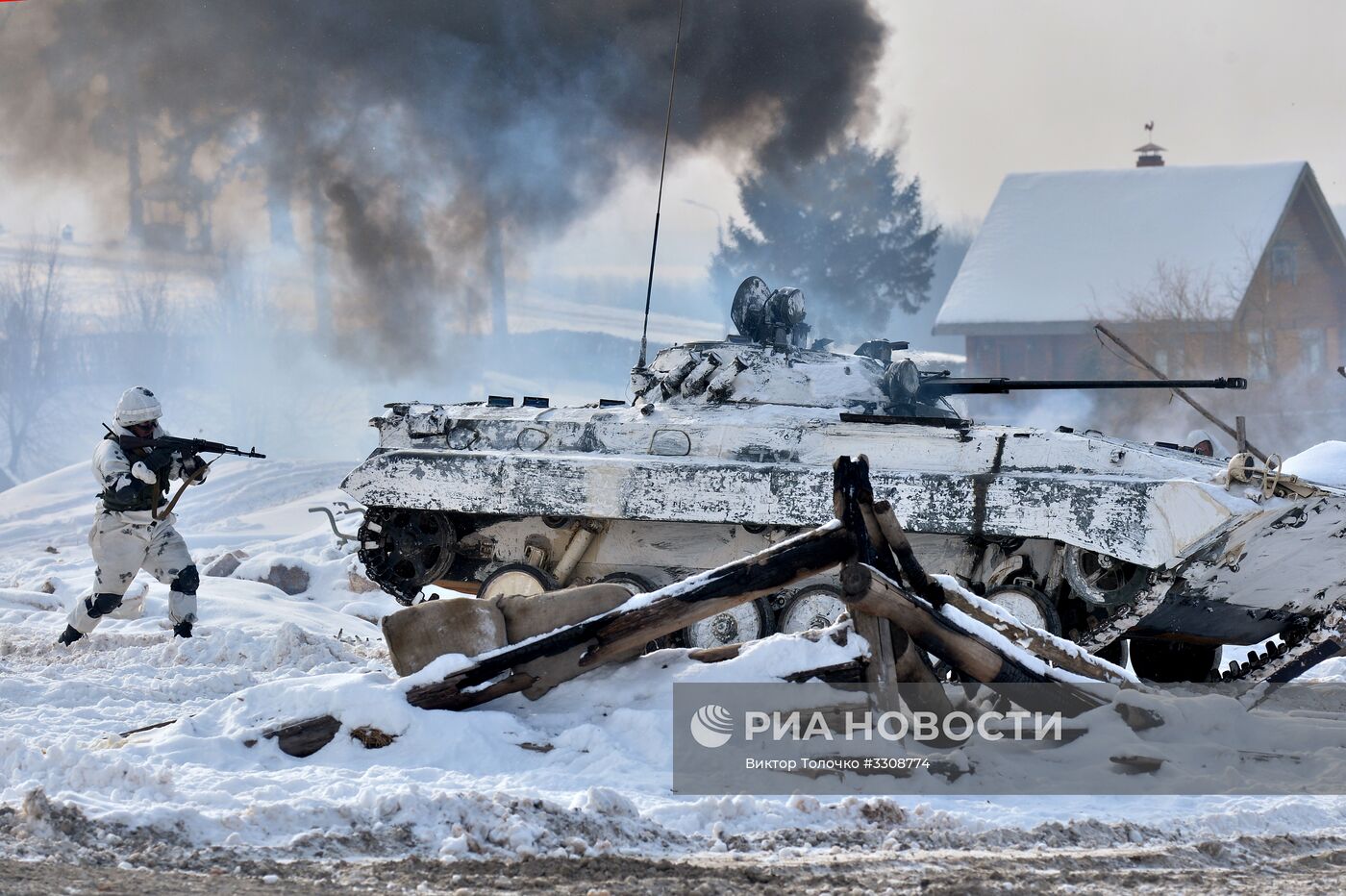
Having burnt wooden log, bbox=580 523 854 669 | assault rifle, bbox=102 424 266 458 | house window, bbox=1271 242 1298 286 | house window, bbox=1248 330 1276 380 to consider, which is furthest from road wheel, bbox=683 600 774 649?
house window, bbox=1271 242 1298 286

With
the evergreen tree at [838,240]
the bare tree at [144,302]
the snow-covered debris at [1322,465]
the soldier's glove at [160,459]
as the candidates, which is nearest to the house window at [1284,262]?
the evergreen tree at [838,240]

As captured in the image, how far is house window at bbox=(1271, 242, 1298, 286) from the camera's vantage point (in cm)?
3319

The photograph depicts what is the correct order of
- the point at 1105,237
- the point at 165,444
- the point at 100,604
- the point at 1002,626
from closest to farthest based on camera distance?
the point at 1002,626
the point at 100,604
the point at 165,444
the point at 1105,237

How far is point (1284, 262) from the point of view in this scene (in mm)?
33469

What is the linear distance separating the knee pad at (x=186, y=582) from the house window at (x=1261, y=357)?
24.8 metres

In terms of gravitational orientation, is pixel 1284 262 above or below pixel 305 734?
above

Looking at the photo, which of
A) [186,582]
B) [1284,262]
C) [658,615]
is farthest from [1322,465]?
[1284,262]

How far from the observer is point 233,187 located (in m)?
27.5

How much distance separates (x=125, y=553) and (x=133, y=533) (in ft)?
0.47

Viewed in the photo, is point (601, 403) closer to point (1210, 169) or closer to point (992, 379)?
point (992, 379)

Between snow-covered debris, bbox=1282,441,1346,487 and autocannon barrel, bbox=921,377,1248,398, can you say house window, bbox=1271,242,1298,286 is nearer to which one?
autocannon barrel, bbox=921,377,1248,398

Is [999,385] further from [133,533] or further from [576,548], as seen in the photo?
[133,533]

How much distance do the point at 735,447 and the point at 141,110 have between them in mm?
20108

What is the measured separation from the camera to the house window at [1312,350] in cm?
3162
